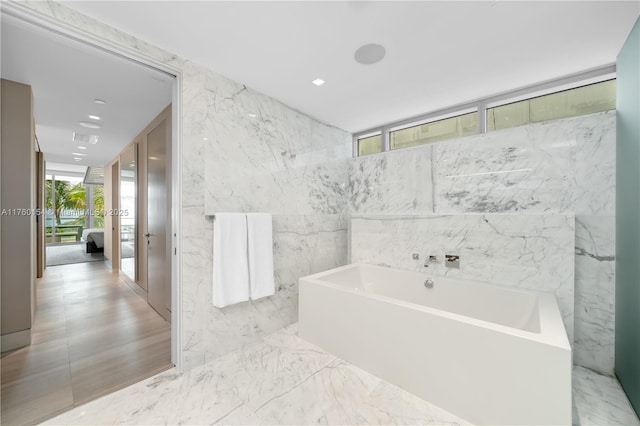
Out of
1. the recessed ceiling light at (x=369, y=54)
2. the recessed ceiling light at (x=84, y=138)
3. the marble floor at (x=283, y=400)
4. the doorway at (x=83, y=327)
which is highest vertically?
the recessed ceiling light at (x=369, y=54)

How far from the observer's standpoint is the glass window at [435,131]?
8.66ft

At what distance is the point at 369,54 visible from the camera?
6.07ft

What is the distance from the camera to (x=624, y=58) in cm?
169

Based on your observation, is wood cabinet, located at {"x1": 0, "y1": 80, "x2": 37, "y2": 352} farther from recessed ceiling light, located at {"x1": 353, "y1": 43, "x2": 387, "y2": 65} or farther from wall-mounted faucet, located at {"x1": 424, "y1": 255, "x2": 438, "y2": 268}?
wall-mounted faucet, located at {"x1": 424, "y1": 255, "x2": 438, "y2": 268}

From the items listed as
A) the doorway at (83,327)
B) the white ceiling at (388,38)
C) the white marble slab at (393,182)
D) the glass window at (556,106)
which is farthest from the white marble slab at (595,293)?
the doorway at (83,327)

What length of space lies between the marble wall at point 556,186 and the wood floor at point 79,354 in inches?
114

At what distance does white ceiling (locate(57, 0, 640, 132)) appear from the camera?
1.44 meters

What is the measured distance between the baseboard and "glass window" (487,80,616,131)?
186 inches

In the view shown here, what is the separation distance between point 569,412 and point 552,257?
1.18 meters

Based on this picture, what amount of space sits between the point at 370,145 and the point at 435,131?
0.94 metres

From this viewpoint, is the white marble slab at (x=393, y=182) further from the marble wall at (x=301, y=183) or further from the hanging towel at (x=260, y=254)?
the hanging towel at (x=260, y=254)

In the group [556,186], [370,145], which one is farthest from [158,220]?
[556,186]

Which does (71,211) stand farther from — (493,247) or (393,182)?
(493,247)

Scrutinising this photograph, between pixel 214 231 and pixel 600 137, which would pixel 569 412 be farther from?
pixel 214 231
